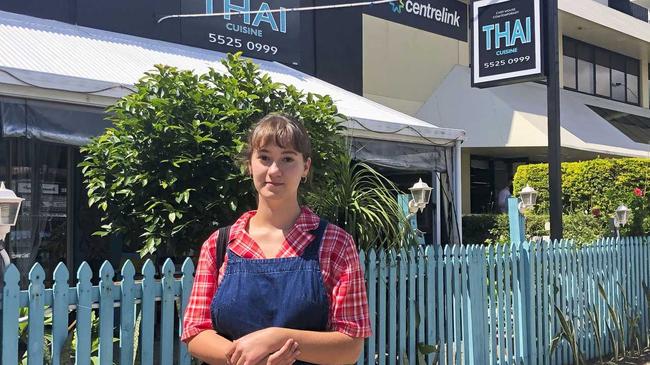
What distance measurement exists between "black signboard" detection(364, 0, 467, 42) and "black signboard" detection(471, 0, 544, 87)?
264 centimetres

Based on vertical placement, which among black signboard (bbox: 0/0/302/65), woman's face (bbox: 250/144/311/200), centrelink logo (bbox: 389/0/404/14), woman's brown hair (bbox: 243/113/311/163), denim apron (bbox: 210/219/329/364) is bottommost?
denim apron (bbox: 210/219/329/364)

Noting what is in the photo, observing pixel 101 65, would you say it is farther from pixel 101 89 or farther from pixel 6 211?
pixel 6 211

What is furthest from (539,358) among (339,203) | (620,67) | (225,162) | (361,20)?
(620,67)

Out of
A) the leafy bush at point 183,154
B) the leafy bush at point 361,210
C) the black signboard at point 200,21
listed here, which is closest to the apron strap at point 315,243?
the leafy bush at point 183,154

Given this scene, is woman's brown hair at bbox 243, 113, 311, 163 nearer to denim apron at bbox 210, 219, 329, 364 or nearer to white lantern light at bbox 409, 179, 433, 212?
denim apron at bbox 210, 219, 329, 364

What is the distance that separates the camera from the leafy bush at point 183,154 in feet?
11.8

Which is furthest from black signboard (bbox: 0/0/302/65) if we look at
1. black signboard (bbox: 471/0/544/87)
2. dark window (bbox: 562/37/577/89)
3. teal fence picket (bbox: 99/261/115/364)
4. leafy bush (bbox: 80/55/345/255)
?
dark window (bbox: 562/37/577/89)

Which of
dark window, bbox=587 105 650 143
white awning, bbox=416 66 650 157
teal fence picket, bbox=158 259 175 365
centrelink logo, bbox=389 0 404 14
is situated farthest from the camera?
dark window, bbox=587 105 650 143

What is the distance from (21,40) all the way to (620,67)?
1737 cm

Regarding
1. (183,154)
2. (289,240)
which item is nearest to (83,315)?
(183,154)

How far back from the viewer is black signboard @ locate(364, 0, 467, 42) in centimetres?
1084

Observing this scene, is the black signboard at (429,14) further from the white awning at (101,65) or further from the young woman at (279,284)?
the young woman at (279,284)

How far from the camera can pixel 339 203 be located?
160 inches

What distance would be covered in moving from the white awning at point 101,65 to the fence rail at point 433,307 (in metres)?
2.09
